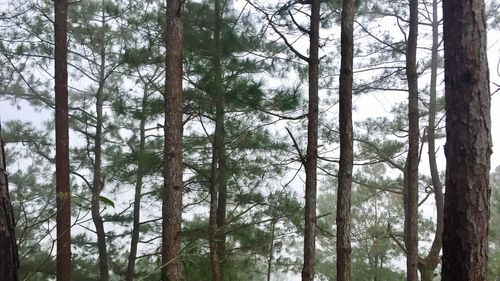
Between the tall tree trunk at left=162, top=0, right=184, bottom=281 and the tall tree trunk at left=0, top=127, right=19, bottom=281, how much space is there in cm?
400

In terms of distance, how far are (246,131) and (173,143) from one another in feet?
9.31

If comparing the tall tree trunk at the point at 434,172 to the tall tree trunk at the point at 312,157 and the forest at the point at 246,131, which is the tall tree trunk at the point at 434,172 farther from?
the tall tree trunk at the point at 312,157

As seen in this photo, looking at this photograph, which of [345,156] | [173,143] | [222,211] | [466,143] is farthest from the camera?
[222,211]

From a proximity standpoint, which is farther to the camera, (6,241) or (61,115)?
(61,115)

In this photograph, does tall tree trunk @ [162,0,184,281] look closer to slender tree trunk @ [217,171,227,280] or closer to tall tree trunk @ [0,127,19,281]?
slender tree trunk @ [217,171,227,280]

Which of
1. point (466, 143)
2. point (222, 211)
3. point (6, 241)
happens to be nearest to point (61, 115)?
point (222, 211)

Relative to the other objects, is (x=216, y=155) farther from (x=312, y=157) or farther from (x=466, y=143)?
(x=466, y=143)

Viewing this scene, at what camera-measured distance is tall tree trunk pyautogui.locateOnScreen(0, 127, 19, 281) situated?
98 cm

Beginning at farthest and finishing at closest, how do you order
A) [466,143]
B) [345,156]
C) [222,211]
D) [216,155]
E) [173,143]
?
[222,211] → [216,155] → [173,143] → [345,156] → [466,143]

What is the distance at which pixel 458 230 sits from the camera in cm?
215

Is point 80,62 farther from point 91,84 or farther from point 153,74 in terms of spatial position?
point 153,74

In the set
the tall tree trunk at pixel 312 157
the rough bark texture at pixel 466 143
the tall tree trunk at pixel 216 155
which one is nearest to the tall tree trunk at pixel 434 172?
the tall tree trunk at pixel 312 157

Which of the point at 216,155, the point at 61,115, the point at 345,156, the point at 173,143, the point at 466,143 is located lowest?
the point at 466,143

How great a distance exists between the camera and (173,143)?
529 cm
